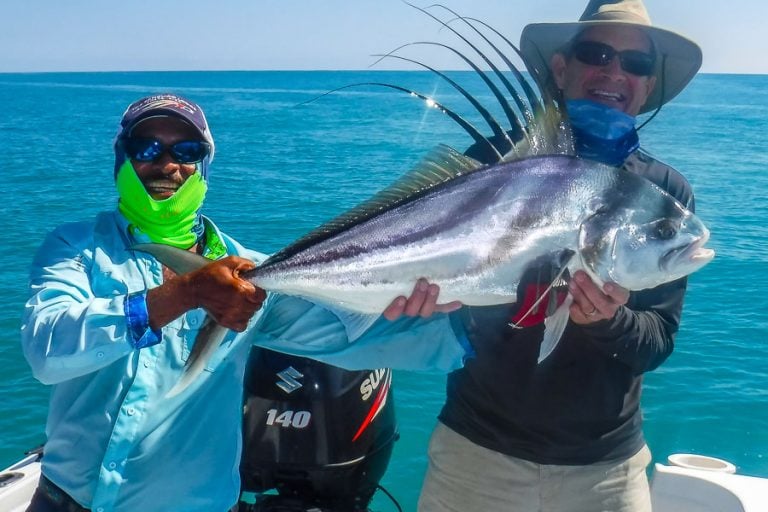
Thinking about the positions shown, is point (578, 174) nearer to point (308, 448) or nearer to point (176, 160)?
point (176, 160)

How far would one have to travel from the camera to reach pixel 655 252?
7.42 feet

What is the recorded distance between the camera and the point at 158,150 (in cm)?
265

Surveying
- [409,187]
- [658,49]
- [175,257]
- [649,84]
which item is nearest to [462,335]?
[409,187]

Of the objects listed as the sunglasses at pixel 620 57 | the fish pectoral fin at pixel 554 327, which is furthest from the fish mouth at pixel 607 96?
the fish pectoral fin at pixel 554 327

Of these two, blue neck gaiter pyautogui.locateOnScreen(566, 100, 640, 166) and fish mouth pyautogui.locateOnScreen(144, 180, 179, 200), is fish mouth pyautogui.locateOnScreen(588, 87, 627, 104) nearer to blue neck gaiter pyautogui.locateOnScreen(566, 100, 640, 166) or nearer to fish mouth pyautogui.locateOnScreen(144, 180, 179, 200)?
blue neck gaiter pyautogui.locateOnScreen(566, 100, 640, 166)

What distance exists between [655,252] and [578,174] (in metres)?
0.34

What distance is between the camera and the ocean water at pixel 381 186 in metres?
7.01

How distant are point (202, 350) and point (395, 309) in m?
0.66

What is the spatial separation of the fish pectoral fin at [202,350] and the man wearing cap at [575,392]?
978 millimetres

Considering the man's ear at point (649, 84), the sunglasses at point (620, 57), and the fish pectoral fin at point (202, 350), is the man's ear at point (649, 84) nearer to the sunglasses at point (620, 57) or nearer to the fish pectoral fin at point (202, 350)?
the sunglasses at point (620, 57)

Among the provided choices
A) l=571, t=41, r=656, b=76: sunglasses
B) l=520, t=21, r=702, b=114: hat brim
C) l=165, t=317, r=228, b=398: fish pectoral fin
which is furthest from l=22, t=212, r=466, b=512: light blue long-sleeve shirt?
l=520, t=21, r=702, b=114: hat brim

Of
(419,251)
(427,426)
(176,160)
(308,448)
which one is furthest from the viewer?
(427,426)

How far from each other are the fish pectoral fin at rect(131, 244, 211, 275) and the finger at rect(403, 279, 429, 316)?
683mm

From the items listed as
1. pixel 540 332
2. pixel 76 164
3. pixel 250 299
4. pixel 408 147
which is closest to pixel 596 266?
pixel 540 332
